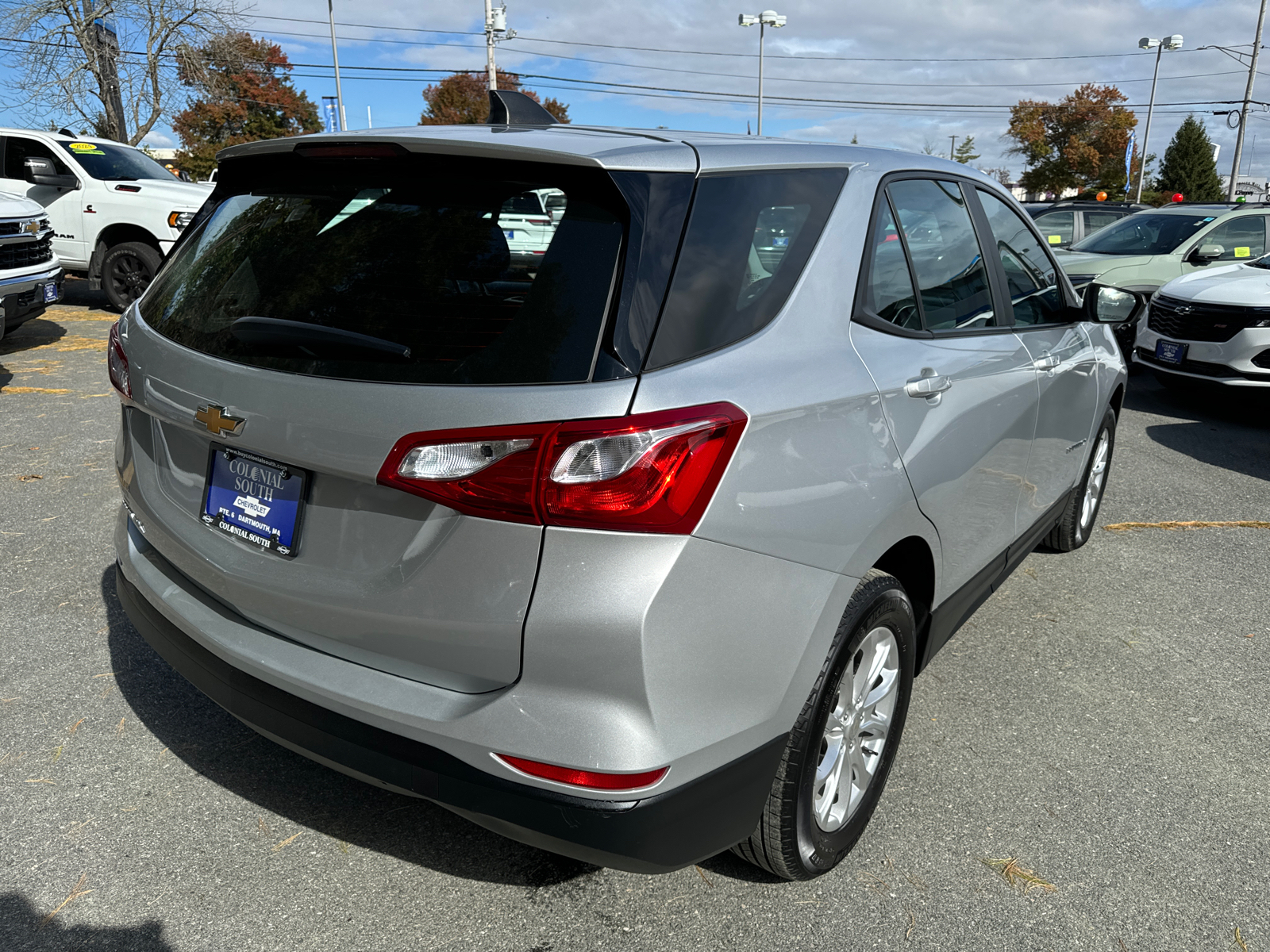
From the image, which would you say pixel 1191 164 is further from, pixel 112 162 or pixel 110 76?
pixel 112 162

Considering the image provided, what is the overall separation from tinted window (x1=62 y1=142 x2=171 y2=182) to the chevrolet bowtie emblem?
36.4ft

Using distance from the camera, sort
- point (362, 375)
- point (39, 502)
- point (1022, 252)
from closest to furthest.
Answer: point (362, 375) < point (1022, 252) < point (39, 502)

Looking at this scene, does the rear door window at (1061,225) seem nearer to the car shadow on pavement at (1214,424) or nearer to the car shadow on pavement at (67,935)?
the car shadow on pavement at (1214,424)

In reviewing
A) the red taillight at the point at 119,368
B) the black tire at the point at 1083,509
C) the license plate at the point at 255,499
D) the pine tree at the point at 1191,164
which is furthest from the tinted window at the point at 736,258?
the pine tree at the point at 1191,164

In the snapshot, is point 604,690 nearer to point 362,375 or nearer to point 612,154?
point 362,375

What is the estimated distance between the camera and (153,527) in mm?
2434

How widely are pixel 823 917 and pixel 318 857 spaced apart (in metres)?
1.26

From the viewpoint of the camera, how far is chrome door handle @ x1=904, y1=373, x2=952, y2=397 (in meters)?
2.42

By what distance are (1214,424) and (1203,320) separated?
888 millimetres

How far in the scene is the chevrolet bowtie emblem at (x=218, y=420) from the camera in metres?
2.05

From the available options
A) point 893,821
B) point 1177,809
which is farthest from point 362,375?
point 1177,809

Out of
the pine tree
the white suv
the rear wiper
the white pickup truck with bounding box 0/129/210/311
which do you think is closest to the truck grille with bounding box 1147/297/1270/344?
the white suv

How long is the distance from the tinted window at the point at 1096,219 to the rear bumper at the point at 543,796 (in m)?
14.8

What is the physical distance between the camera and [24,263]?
8133 mm
